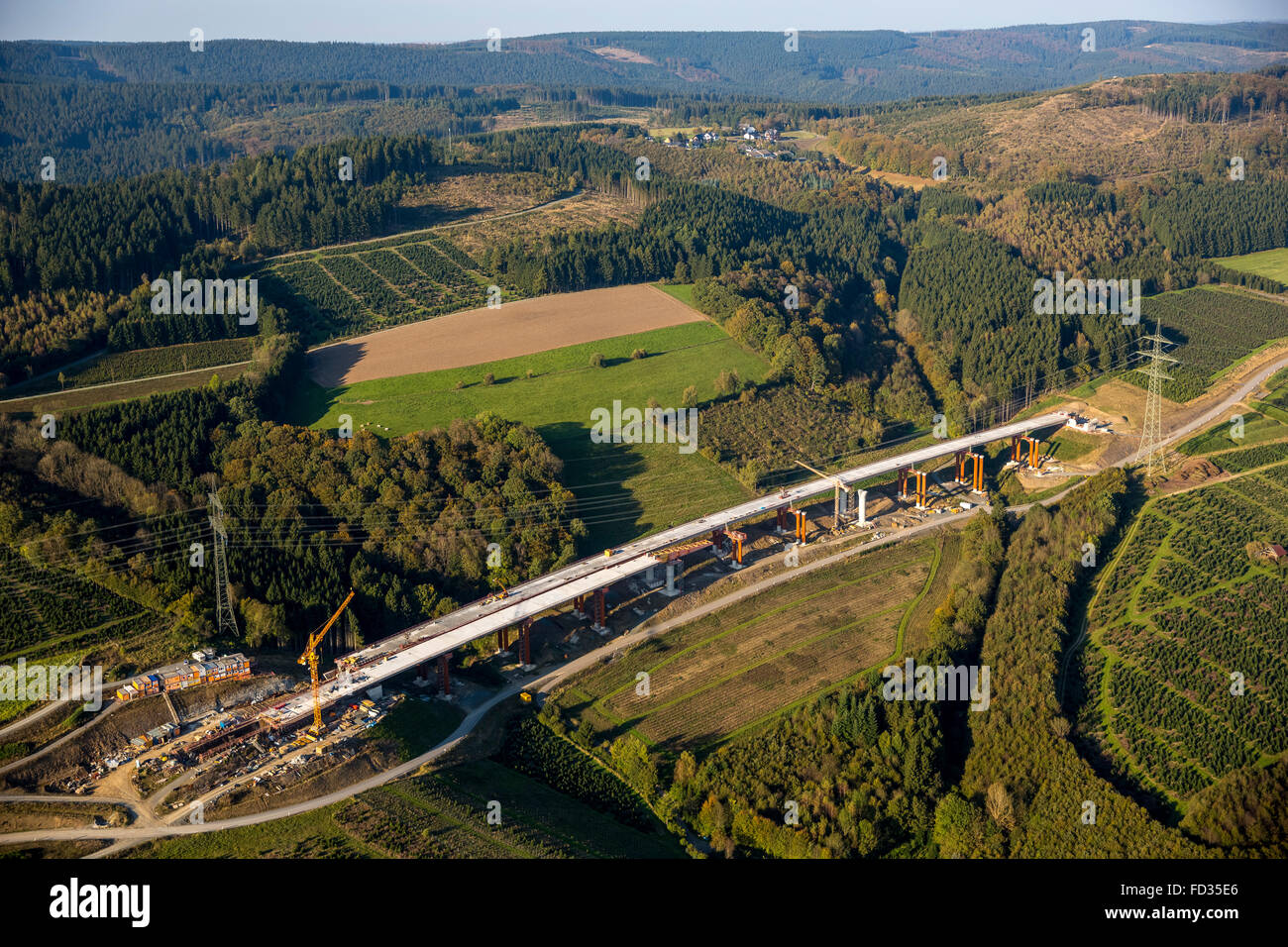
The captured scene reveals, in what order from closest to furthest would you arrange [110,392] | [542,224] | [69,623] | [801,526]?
[69,623] → [801,526] → [110,392] → [542,224]

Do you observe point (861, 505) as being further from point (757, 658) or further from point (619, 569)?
point (619, 569)

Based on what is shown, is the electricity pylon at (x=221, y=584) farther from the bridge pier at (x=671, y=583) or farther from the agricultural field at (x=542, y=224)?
the agricultural field at (x=542, y=224)

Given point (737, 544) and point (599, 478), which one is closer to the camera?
point (737, 544)

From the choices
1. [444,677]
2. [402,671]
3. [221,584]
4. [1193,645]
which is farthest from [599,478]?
[1193,645]

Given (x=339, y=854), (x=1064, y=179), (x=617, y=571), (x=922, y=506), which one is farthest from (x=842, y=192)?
(x=339, y=854)

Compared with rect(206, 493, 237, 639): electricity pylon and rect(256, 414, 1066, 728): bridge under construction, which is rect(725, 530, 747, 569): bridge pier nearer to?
rect(256, 414, 1066, 728): bridge under construction
